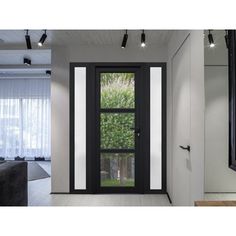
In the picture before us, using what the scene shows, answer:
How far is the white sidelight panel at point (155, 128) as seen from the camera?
2125 millimetres

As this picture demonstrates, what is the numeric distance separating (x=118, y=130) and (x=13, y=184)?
103 cm

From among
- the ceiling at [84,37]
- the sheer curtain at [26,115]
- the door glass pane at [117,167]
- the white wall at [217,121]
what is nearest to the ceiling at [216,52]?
the white wall at [217,121]

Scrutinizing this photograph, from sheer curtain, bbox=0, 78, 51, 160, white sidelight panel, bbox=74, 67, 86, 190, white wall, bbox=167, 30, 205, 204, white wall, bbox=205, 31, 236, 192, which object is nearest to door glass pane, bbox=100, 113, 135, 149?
white sidelight panel, bbox=74, 67, 86, 190

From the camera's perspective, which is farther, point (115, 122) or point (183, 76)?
point (115, 122)

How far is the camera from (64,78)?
83.5 inches

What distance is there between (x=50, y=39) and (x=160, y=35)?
2.91ft

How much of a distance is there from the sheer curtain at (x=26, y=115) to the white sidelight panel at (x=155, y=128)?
2291 mm

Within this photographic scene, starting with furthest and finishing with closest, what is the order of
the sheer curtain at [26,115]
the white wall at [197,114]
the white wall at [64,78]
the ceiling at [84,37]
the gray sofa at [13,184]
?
the sheer curtain at [26,115]
the white wall at [64,78]
the ceiling at [84,37]
the gray sofa at [13,184]
the white wall at [197,114]

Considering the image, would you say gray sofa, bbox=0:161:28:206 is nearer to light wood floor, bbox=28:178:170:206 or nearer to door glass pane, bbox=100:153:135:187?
light wood floor, bbox=28:178:170:206

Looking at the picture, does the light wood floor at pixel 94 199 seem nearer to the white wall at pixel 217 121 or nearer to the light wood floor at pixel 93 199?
the light wood floor at pixel 93 199

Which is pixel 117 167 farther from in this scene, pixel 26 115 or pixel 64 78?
pixel 26 115
